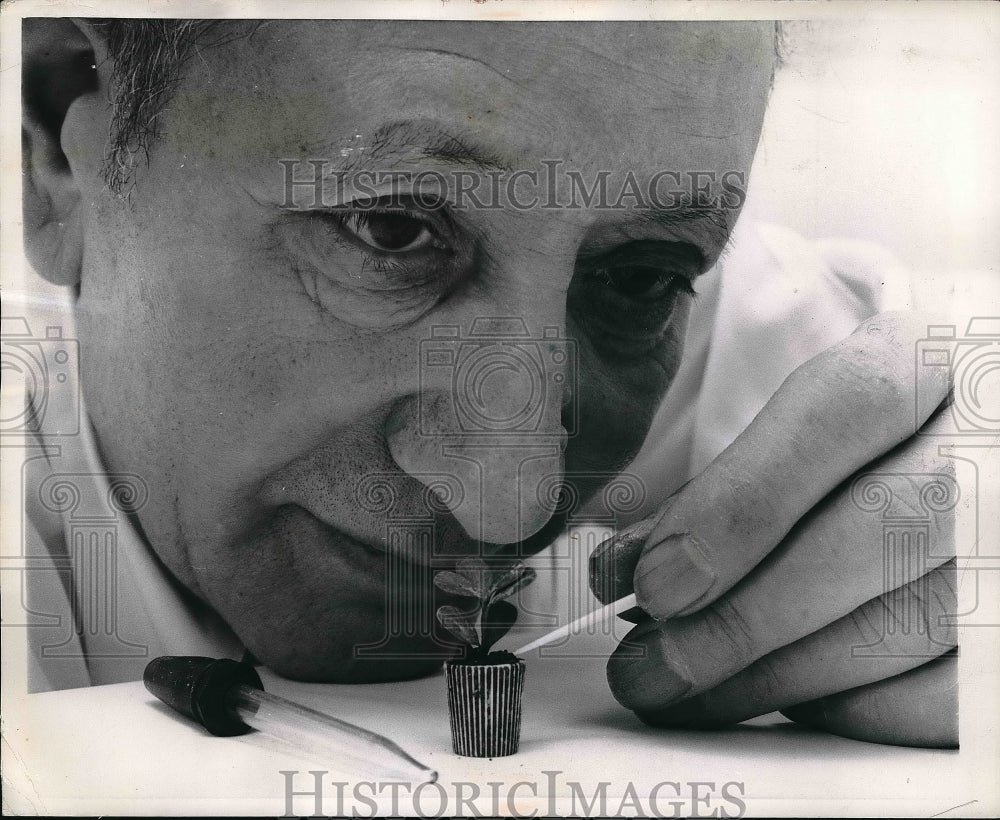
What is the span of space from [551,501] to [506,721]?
0.74ft

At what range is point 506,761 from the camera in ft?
3.27

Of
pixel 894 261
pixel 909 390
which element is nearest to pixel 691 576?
pixel 909 390

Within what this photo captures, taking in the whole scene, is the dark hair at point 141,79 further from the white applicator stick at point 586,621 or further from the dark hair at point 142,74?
the white applicator stick at point 586,621

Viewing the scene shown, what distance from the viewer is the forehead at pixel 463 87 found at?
39.9 inches

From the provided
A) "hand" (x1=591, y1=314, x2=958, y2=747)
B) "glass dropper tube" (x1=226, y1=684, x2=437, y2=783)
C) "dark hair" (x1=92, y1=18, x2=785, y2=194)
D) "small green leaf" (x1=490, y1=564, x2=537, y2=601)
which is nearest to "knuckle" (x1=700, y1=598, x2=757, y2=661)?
"hand" (x1=591, y1=314, x2=958, y2=747)

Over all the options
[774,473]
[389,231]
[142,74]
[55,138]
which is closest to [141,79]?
[142,74]

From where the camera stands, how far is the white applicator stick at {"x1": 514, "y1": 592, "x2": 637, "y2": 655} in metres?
1.09

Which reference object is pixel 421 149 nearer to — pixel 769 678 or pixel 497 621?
pixel 497 621

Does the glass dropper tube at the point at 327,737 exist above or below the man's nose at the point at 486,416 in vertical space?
below

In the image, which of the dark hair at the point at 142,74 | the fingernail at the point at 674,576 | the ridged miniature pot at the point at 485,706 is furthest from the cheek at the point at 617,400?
the dark hair at the point at 142,74

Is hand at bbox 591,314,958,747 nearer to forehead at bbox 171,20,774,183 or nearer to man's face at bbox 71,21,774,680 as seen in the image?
man's face at bbox 71,21,774,680

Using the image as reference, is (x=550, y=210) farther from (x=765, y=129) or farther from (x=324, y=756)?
(x=324, y=756)

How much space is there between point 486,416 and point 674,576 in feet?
0.77

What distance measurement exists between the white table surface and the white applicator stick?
2 cm
